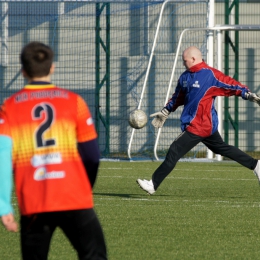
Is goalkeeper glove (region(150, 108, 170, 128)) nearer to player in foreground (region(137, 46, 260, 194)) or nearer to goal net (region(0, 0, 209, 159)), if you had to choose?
player in foreground (region(137, 46, 260, 194))

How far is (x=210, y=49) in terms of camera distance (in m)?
18.1

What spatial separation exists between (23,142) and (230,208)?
5910mm

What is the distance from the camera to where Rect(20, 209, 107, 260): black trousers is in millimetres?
4391

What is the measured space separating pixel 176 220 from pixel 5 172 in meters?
4.76

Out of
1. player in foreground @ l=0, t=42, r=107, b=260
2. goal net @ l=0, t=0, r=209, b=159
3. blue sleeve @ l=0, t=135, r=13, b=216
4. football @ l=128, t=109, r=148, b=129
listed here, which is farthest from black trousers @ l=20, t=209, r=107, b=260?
goal net @ l=0, t=0, r=209, b=159

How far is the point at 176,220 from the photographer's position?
29.3ft

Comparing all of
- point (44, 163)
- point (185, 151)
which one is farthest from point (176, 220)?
point (44, 163)

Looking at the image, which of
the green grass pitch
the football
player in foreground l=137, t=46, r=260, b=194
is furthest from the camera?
the football

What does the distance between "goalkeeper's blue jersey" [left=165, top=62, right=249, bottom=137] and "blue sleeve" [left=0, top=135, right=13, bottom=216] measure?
667 centimetres

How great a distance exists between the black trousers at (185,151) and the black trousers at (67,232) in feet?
20.8

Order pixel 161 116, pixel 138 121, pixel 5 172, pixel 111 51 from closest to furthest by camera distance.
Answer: pixel 5 172 → pixel 161 116 → pixel 138 121 → pixel 111 51

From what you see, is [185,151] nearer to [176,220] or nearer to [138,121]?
[176,220]

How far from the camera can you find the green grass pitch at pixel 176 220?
7.07m

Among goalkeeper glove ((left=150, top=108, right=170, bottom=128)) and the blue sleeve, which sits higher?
the blue sleeve
